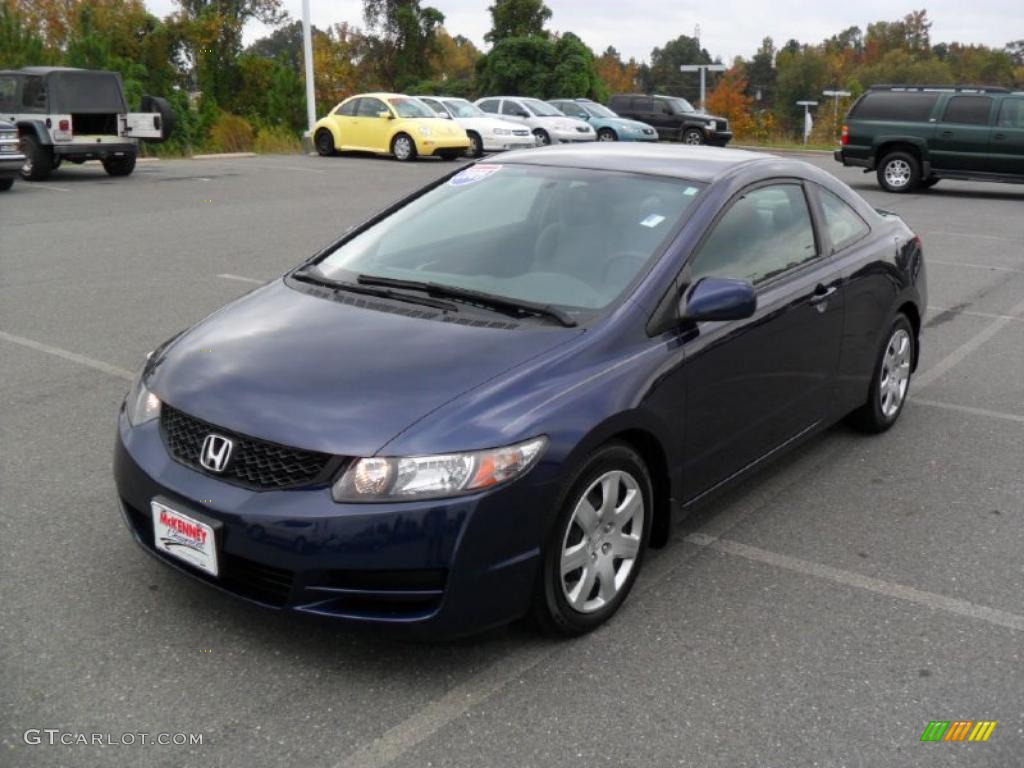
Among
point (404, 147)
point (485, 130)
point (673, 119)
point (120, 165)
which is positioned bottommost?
point (120, 165)

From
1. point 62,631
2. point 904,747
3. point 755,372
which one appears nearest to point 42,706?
point 62,631

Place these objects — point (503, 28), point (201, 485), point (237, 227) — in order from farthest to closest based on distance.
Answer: point (503, 28) → point (237, 227) → point (201, 485)

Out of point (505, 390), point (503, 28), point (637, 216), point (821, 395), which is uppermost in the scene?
point (503, 28)

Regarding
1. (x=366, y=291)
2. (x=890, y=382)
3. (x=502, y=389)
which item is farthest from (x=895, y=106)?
(x=502, y=389)

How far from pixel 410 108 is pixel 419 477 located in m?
23.9

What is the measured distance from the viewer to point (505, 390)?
11.1 feet

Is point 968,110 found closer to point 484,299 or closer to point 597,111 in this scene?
point 597,111

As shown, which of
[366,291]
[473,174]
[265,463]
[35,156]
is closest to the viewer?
[265,463]

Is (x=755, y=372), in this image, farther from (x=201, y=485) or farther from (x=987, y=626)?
(x=201, y=485)

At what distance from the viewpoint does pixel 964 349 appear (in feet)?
26.1

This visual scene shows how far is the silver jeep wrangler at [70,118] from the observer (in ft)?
59.5

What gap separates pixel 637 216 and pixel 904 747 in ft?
7.12

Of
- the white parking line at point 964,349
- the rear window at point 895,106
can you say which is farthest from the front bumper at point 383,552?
the rear window at point 895,106

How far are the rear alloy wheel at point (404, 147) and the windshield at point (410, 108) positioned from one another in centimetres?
52
